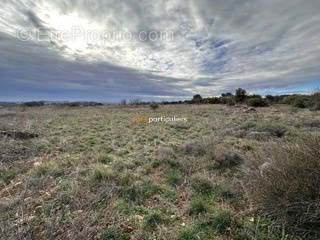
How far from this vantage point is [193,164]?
4.89 meters

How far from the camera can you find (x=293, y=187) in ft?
7.46

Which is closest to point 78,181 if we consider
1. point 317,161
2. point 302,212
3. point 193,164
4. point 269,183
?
point 193,164

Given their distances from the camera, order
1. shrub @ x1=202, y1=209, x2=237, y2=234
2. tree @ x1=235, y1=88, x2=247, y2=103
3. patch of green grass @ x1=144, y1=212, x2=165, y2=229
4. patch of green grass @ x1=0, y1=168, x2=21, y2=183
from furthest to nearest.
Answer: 1. tree @ x1=235, y1=88, x2=247, y2=103
2. patch of green grass @ x1=0, y1=168, x2=21, y2=183
3. patch of green grass @ x1=144, y1=212, x2=165, y2=229
4. shrub @ x1=202, y1=209, x2=237, y2=234

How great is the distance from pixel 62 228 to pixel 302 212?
3326 millimetres

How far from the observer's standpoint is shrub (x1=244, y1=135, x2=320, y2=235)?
86.8 inches

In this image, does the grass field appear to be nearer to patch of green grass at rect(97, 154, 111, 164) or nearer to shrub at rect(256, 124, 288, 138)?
patch of green grass at rect(97, 154, 111, 164)

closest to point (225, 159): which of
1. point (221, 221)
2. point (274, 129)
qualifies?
point (221, 221)

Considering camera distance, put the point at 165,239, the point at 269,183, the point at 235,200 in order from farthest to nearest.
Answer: the point at 235,200 < the point at 269,183 < the point at 165,239

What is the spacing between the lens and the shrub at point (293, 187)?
2.21 meters

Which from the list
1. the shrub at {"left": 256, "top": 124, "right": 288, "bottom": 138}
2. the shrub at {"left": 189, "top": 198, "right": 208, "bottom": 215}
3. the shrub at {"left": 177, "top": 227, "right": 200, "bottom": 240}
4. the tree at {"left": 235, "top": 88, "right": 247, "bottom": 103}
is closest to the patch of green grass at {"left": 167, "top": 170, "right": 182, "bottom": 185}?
the shrub at {"left": 189, "top": 198, "right": 208, "bottom": 215}

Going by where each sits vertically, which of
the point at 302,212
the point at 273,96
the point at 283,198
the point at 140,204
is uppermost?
the point at 273,96

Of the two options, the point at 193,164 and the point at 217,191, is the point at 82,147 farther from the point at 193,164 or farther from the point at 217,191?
the point at 217,191

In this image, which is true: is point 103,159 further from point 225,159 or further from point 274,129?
point 274,129

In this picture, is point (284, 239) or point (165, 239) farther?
point (165, 239)
